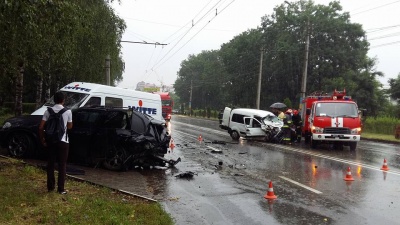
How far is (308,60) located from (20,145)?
42419mm

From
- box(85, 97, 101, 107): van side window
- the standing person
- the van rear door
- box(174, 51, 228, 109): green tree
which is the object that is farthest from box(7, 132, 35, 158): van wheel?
box(174, 51, 228, 109): green tree

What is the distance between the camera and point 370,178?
9.80m

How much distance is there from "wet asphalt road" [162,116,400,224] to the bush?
18.2 meters

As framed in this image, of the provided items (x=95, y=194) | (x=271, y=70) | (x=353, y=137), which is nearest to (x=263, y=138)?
(x=353, y=137)

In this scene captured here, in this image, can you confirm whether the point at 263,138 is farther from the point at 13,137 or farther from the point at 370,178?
the point at 13,137

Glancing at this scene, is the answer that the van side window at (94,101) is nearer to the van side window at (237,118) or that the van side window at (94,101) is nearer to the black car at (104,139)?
the black car at (104,139)

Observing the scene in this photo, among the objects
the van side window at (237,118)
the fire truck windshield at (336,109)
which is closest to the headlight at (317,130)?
the fire truck windshield at (336,109)

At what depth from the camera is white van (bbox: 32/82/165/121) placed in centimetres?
1337

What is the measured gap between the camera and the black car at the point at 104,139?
9.63 m

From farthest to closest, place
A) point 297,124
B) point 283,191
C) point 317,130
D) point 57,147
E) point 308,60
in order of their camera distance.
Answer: point 308,60 < point 297,124 < point 317,130 < point 283,191 < point 57,147

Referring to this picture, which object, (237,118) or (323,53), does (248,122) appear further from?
(323,53)

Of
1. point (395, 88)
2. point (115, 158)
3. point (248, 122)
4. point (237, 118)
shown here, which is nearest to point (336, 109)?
point (248, 122)

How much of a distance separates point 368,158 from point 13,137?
38.9 ft

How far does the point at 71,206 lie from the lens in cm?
584
